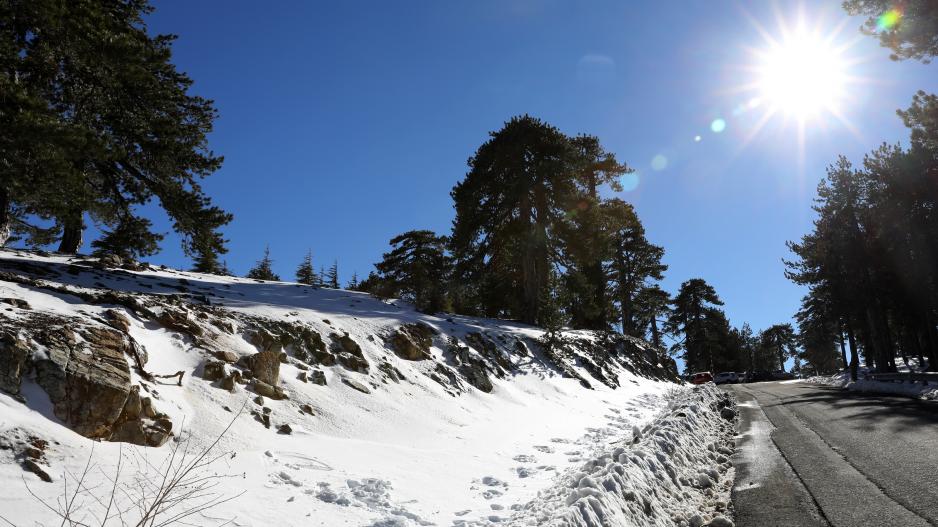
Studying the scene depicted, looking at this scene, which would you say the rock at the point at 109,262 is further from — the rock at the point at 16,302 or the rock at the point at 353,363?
the rock at the point at 353,363

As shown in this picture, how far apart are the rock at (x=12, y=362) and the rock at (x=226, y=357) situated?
2520 mm

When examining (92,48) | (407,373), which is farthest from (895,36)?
(92,48)

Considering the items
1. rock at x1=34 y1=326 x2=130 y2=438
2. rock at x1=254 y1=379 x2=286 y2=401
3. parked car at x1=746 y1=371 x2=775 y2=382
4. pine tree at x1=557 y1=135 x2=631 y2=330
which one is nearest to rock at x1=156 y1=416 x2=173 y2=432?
rock at x1=34 y1=326 x2=130 y2=438

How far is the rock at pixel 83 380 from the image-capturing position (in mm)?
4531

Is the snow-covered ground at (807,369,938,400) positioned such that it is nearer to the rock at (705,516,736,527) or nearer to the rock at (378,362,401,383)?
the rock at (705,516,736,527)

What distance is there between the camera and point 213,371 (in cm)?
656

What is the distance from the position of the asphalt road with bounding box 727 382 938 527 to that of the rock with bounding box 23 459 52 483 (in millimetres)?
6359

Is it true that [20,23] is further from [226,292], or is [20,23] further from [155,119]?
[226,292]

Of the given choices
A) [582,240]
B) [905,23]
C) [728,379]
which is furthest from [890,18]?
[728,379]

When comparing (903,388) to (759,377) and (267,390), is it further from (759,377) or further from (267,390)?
(759,377)

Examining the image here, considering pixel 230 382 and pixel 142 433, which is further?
pixel 230 382

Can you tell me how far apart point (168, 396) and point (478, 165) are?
1797cm

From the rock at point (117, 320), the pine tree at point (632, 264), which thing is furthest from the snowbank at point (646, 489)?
the pine tree at point (632, 264)

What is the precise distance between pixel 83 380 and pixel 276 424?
2.26 metres
